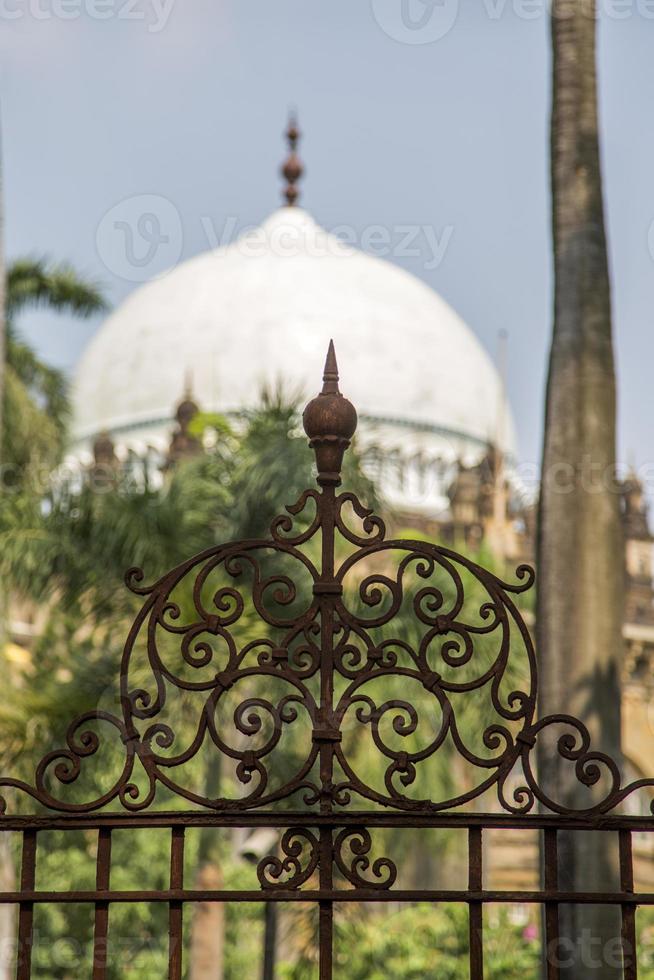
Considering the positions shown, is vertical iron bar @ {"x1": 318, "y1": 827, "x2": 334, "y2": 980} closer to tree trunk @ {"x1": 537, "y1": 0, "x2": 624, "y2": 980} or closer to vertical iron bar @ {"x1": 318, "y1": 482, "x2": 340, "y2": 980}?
vertical iron bar @ {"x1": 318, "y1": 482, "x2": 340, "y2": 980}

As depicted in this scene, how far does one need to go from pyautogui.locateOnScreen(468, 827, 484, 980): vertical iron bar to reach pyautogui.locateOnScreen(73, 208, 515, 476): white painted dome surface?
30753 millimetres

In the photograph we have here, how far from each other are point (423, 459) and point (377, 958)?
18770 millimetres

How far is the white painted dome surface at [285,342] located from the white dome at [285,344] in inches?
1.2

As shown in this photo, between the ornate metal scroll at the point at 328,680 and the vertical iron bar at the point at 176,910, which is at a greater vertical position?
the ornate metal scroll at the point at 328,680

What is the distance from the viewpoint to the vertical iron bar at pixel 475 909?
355cm

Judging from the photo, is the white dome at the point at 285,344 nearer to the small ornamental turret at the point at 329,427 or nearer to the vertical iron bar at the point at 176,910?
the small ornamental turret at the point at 329,427

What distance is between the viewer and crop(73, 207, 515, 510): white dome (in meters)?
35.6

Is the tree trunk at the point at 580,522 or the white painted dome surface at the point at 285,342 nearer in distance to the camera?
the tree trunk at the point at 580,522

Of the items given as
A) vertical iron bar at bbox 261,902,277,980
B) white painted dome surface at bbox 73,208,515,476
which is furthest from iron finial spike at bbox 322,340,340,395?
white painted dome surface at bbox 73,208,515,476

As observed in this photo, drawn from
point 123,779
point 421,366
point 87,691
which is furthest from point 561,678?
point 421,366

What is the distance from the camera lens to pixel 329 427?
379cm

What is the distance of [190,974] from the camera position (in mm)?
11398

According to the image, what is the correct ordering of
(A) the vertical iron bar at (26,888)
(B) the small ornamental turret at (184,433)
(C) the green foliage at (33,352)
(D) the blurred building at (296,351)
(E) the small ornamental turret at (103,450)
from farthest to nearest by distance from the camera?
(D) the blurred building at (296,351) < (E) the small ornamental turret at (103,450) < (B) the small ornamental turret at (184,433) < (C) the green foliage at (33,352) < (A) the vertical iron bar at (26,888)

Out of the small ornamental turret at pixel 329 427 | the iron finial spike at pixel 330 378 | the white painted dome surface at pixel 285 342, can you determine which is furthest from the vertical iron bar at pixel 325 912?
the white painted dome surface at pixel 285 342
